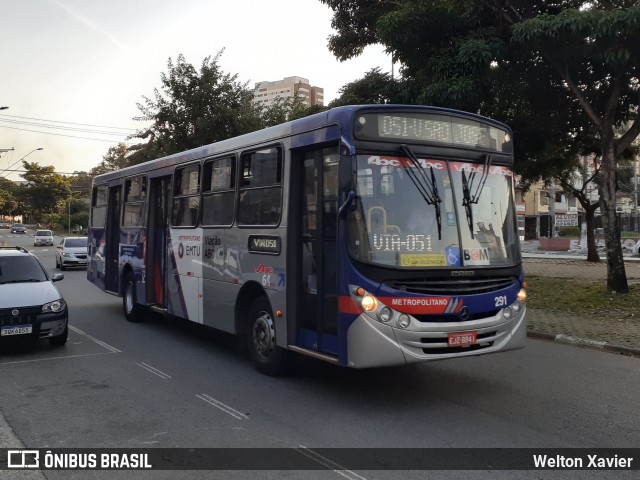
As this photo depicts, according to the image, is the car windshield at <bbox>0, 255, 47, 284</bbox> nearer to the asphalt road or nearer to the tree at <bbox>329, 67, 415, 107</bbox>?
the asphalt road

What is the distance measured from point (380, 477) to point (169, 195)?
7.24m

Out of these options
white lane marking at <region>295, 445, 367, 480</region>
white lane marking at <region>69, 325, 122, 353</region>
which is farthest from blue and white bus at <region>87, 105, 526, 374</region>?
white lane marking at <region>69, 325, 122, 353</region>

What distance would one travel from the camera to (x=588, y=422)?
18.6ft

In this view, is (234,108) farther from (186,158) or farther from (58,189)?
(58,189)

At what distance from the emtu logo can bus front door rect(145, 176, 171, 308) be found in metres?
5.73

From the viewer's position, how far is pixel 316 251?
648 centimetres

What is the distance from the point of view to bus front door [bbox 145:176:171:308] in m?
10.6

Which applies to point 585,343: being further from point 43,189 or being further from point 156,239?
point 43,189

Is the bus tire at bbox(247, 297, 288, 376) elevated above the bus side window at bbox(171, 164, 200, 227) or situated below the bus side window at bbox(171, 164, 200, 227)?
below

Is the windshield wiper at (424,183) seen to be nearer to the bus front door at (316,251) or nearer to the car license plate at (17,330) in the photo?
the bus front door at (316,251)

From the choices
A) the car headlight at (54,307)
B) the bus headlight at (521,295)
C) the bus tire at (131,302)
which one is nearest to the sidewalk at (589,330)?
the bus headlight at (521,295)

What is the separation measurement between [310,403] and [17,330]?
15.3 ft

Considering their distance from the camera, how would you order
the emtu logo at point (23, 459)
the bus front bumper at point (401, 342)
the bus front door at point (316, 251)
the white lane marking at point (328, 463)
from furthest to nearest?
the bus front door at point (316, 251) < the bus front bumper at point (401, 342) < the emtu logo at point (23, 459) < the white lane marking at point (328, 463)

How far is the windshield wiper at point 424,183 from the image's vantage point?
240 inches
